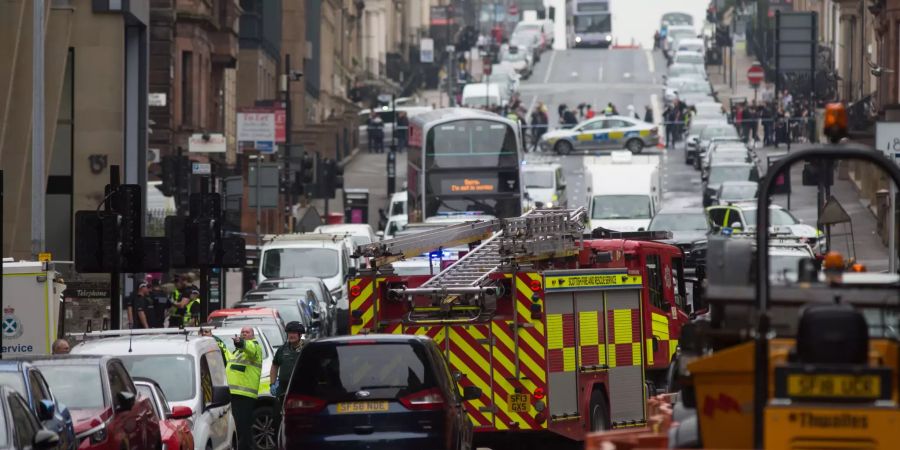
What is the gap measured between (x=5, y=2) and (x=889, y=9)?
2726 centimetres

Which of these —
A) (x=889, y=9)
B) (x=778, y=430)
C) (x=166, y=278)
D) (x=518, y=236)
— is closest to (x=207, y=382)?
(x=518, y=236)

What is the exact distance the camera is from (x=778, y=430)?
9.30 m

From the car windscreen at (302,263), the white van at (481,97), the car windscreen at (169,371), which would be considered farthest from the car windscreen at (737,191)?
the car windscreen at (169,371)

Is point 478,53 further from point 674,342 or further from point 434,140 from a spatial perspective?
point 674,342

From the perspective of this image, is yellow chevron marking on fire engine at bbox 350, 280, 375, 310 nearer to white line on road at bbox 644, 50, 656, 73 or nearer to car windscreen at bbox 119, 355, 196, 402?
car windscreen at bbox 119, 355, 196, 402

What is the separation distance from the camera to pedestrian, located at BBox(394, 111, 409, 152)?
91.6 meters

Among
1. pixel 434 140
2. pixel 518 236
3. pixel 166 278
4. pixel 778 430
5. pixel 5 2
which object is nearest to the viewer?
pixel 778 430

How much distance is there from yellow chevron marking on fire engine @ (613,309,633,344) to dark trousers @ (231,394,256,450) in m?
3.95

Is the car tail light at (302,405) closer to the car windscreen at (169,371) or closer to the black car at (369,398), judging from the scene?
the black car at (369,398)

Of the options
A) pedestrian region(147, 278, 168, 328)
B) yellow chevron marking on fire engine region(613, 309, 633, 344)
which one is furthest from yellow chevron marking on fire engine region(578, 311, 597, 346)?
pedestrian region(147, 278, 168, 328)

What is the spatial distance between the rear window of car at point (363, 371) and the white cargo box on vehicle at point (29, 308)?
9.23m

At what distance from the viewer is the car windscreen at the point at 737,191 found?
57625mm

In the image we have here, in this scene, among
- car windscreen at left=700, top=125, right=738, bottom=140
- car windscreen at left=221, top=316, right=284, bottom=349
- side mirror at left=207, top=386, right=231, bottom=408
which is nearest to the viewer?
side mirror at left=207, top=386, right=231, bottom=408

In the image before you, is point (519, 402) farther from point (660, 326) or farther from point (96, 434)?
point (96, 434)
